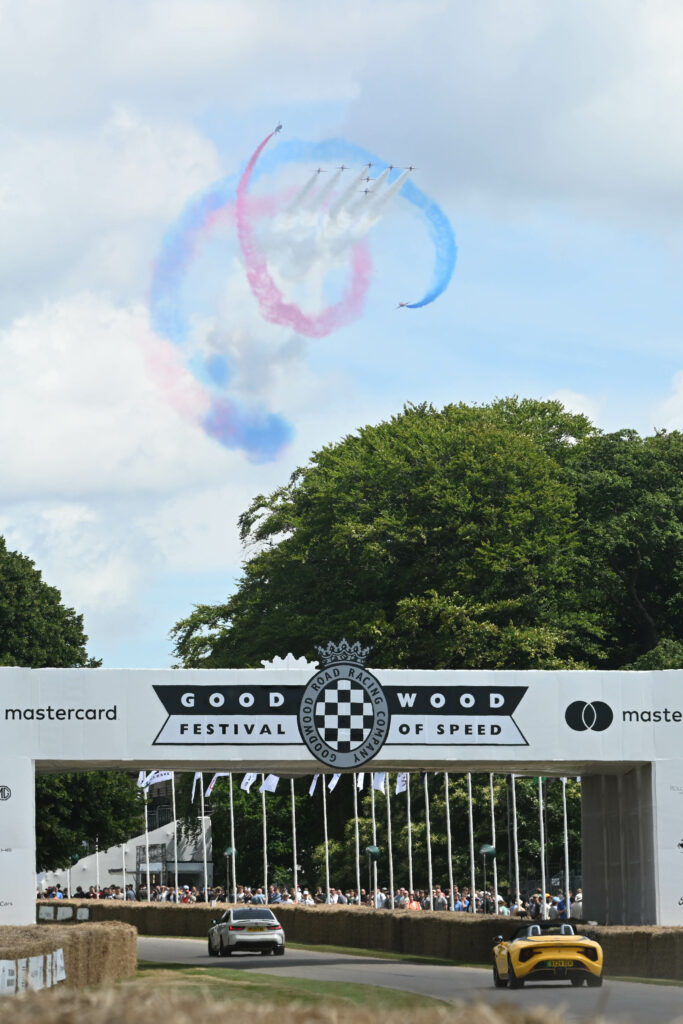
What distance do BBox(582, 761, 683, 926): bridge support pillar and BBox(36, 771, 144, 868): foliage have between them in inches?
999

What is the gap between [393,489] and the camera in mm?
65688

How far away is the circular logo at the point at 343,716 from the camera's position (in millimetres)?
32281

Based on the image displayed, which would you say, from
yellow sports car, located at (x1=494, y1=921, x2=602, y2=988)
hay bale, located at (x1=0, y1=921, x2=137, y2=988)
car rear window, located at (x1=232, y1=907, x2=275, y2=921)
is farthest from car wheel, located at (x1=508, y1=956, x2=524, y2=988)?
car rear window, located at (x1=232, y1=907, x2=275, y2=921)

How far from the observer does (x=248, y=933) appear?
1585 inches

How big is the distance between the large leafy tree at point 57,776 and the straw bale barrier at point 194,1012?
52424 mm

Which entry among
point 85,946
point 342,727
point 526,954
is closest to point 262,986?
point 85,946

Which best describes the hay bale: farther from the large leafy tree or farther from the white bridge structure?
the large leafy tree

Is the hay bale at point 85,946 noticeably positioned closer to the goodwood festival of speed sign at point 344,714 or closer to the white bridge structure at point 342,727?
the white bridge structure at point 342,727

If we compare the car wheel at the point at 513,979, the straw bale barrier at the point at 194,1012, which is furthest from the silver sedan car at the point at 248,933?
the straw bale barrier at the point at 194,1012

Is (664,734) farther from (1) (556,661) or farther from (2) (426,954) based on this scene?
(1) (556,661)

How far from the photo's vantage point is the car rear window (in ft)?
133

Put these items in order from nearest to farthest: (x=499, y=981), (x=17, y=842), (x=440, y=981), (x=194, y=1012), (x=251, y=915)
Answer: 1. (x=194, y=1012)
2. (x=499, y=981)
3. (x=440, y=981)
4. (x=17, y=842)
5. (x=251, y=915)

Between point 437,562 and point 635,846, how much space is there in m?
29.4

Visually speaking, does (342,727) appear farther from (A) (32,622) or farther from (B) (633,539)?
(B) (633,539)
